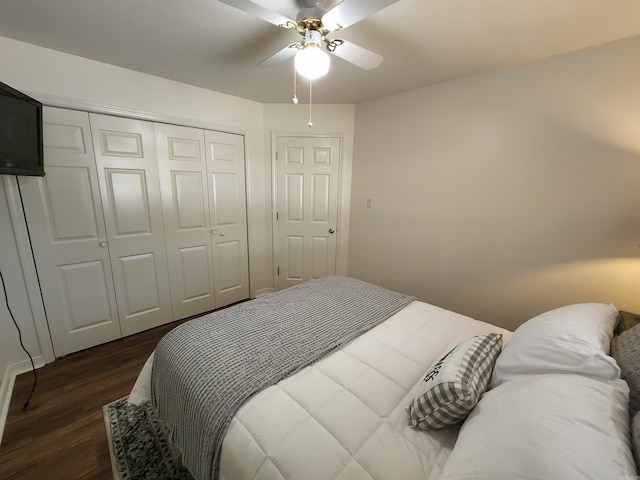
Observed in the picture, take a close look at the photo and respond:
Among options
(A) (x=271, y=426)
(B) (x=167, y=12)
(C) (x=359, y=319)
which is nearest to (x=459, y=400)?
(A) (x=271, y=426)

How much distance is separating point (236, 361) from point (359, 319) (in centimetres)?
73

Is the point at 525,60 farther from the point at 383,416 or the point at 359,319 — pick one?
the point at 383,416

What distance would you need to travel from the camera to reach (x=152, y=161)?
2297mm

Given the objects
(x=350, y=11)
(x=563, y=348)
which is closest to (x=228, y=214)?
(x=350, y=11)

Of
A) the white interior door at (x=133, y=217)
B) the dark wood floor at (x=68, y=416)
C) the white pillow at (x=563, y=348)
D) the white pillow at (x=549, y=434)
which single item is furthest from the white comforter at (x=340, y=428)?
the white interior door at (x=133, y=217)

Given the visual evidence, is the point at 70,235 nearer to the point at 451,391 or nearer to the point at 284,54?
the point at 284,54

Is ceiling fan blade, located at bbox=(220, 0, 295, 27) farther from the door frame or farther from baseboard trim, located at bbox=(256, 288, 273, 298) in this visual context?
baseboard trim, located at bbox=(256, 288, 273, 298)

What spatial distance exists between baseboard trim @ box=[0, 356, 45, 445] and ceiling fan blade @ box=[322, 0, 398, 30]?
9.03 ft

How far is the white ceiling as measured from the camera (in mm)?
1321

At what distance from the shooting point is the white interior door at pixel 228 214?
8.80 ft

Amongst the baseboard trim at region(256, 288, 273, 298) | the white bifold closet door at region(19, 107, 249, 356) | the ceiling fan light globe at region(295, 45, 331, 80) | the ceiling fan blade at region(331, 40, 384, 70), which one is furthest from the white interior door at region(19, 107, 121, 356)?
the ceiling fan blade at region(331, 40, 384, 70)

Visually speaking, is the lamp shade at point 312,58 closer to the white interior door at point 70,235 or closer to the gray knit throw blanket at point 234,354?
the gray knit throw blanket at point 234,354

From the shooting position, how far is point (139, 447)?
1.37 meters

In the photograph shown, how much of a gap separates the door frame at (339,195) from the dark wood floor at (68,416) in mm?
Result: 1706
